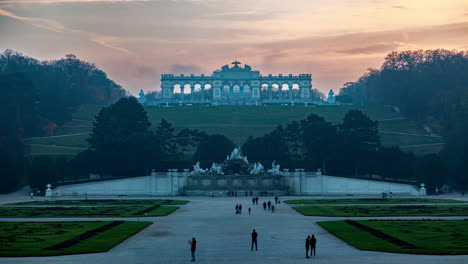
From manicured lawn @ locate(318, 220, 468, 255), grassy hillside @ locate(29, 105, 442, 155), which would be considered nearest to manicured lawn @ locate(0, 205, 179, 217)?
manicured lawn @ locate(318, 220, 468, 255)

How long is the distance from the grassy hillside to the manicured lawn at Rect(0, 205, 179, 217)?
47.1m

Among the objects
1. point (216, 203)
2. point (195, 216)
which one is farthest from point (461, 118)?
point (195, 216)

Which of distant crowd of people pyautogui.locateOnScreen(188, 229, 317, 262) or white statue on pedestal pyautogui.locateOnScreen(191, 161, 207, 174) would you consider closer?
distant crowd of people pyautogui.locateOnScreen(188, 229, 317, 262)

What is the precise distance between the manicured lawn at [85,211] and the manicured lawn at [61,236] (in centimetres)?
712

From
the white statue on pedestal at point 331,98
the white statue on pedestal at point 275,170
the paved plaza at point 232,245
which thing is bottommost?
the paved plaza at point 232,245

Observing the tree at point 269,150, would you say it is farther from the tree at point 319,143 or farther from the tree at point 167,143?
the tree at point 167,143

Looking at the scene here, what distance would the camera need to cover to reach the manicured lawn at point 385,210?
2323 inches

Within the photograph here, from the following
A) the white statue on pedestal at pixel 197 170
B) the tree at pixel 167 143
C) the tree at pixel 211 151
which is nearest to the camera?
the white statue on pedestal at pixel 197 170

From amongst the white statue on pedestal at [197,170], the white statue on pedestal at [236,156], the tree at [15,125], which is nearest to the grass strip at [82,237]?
the tree at [15,125]

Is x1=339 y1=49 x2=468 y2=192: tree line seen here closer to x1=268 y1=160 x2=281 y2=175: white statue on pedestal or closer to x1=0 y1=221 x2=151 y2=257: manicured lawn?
x1=268 y1=160 x2=281 y2=175: white statue on pedestal

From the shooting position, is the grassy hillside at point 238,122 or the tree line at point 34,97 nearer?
the tree line at point 34,97

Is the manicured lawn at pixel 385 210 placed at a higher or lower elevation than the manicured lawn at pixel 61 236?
higher

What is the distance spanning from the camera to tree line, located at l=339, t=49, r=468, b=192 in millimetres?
93250

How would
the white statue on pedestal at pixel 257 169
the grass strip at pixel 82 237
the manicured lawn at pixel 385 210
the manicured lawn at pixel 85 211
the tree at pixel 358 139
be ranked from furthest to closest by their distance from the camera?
1. the tree at pixel 358 139
2. the white statue on pedestal at pixel 257 169
3. the manicured lawn at pixel 85 211
4. the manicured lawn at pixel 385 210
5. the grass strip at pixel 82 237
